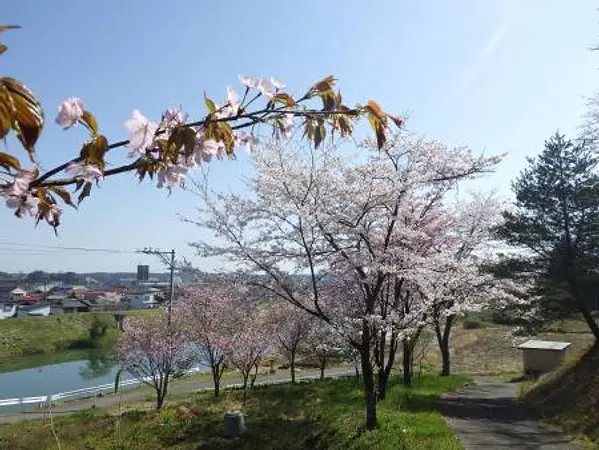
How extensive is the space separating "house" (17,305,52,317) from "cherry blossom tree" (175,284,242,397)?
51576 mm

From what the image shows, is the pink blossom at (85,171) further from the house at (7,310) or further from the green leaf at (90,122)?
the house at (7,310)

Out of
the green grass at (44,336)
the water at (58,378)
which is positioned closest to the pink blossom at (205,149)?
the water at (58,378)

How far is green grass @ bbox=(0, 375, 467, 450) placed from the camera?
8.80 metres

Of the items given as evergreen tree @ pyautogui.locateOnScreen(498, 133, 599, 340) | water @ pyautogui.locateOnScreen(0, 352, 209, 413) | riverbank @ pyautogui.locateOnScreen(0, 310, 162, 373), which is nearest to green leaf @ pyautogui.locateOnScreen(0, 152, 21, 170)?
evergreen tree @ pyautogui.locateOnScreen(498, 133, 599, 340)

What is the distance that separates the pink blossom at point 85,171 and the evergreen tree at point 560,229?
618 inches

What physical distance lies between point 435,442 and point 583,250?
9.43 m

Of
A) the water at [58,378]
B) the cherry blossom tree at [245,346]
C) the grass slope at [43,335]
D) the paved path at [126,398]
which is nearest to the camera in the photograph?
the paved path at [126,398]

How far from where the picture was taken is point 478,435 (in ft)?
30.9

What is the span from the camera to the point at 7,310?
6481 centimetres

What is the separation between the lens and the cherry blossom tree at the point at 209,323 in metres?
21.8

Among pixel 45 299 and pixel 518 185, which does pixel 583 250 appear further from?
pixel 45 299

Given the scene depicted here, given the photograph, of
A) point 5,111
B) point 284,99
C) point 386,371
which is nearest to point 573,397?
point 386,371

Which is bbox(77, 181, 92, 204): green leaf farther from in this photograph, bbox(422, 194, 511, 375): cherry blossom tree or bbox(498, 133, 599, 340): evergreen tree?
bbox(498, 133, 599, 340): evergreen tree

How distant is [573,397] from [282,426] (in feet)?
21.4
